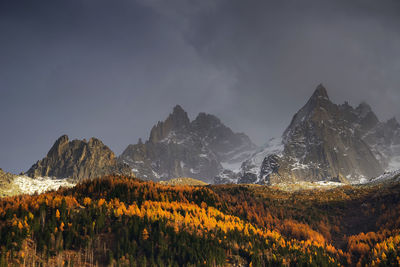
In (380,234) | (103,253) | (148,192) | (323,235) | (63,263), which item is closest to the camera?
(63,263)

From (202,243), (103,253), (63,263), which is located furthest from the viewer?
(202,243)

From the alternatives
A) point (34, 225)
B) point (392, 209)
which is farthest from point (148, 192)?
point (392, 209)

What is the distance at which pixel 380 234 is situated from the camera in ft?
529

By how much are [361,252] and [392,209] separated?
62205 mm

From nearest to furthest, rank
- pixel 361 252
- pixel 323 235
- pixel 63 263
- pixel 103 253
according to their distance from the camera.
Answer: pixel 63 263 < pixel 103 253 < pixel 361 252 < pixel 323 235

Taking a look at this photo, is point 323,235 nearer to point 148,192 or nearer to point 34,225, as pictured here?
point 148,192

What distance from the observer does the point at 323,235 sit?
590 ft

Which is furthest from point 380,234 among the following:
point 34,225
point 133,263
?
point 34,225

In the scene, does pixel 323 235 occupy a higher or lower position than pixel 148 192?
lower

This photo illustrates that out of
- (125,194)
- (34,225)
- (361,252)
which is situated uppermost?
(125,194)

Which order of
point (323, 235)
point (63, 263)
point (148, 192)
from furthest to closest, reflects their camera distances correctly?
1. point (148, 192)
2. point (323, 235)
3. point (63, 263)

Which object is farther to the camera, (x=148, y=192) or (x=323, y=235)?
(x=148, y=192)

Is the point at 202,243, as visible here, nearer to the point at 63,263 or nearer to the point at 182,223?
the point at 182,223

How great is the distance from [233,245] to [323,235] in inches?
3081
